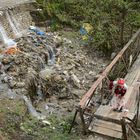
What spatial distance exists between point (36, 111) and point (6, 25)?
198 inches

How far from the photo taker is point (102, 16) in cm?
1584

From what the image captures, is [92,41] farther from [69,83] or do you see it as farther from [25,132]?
[25,132]

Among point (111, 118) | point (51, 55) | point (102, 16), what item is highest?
point (102, 16)

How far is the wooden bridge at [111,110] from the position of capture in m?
8.56

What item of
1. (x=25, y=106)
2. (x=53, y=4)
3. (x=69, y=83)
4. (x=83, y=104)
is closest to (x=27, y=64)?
(x=69, y=83)

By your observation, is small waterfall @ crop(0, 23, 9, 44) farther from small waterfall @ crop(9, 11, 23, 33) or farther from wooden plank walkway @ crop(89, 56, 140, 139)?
wooden plank walkway @ crop(89, 56, 140, 139)

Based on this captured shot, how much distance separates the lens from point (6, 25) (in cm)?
1435

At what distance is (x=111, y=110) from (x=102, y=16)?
7099 millimetres

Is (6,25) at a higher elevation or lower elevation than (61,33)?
higher

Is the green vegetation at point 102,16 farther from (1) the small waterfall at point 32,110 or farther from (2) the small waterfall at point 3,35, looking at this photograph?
(1) the small waterfall at point 32,110

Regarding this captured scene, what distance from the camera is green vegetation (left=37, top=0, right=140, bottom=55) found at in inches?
569

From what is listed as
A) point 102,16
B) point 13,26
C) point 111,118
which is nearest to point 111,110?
→ point 111,118

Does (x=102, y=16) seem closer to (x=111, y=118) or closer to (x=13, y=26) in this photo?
(x=13, y=26)

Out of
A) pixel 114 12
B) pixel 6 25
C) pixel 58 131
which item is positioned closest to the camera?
pixel 58 131
